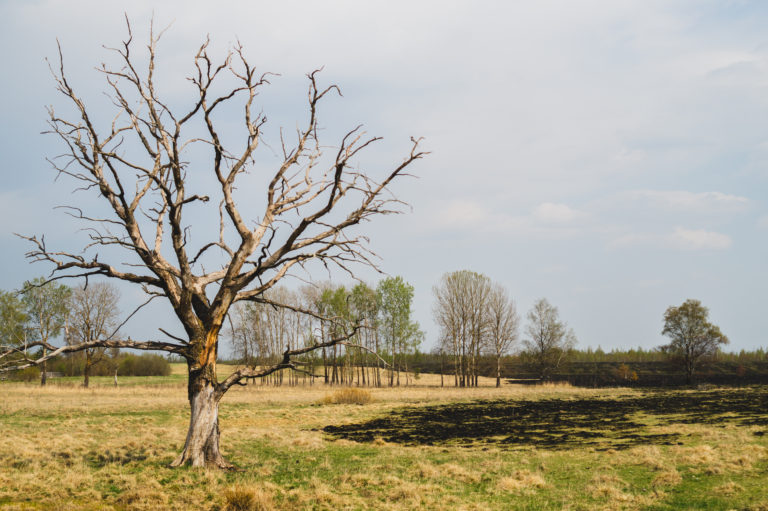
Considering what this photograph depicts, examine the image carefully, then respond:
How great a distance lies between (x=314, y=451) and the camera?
54.0ft

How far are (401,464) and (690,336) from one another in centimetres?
6861

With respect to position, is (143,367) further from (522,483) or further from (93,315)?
(522,483)

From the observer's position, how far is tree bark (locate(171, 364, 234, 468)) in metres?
10.6

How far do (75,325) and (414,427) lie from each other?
39.5 m

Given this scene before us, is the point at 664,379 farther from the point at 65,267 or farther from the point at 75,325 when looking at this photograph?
the point at 65,267

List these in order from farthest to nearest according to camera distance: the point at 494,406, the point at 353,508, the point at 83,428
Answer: the point at 494,406 → the point at 83,428 → the point at 353,508

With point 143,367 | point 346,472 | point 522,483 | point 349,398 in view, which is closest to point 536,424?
point 522,483

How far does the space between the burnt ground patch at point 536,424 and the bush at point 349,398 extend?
4.69m

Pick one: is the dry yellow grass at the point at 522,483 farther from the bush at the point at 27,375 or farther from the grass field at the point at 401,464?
the bush at the point at 27,375

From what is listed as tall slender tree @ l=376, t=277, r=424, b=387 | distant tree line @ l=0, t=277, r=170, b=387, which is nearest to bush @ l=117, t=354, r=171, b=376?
distant tree line @ l=0, t=277, r=170, b=387

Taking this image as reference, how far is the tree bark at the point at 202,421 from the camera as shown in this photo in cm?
1065

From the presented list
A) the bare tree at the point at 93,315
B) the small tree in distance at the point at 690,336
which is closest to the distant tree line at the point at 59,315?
the bare tree at the point at 93,315

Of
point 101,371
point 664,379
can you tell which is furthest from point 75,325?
point 664,379

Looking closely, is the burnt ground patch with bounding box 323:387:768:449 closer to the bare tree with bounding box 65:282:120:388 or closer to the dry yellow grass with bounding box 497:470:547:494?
the dry yellow grass with bounding box 497:470:547:494
